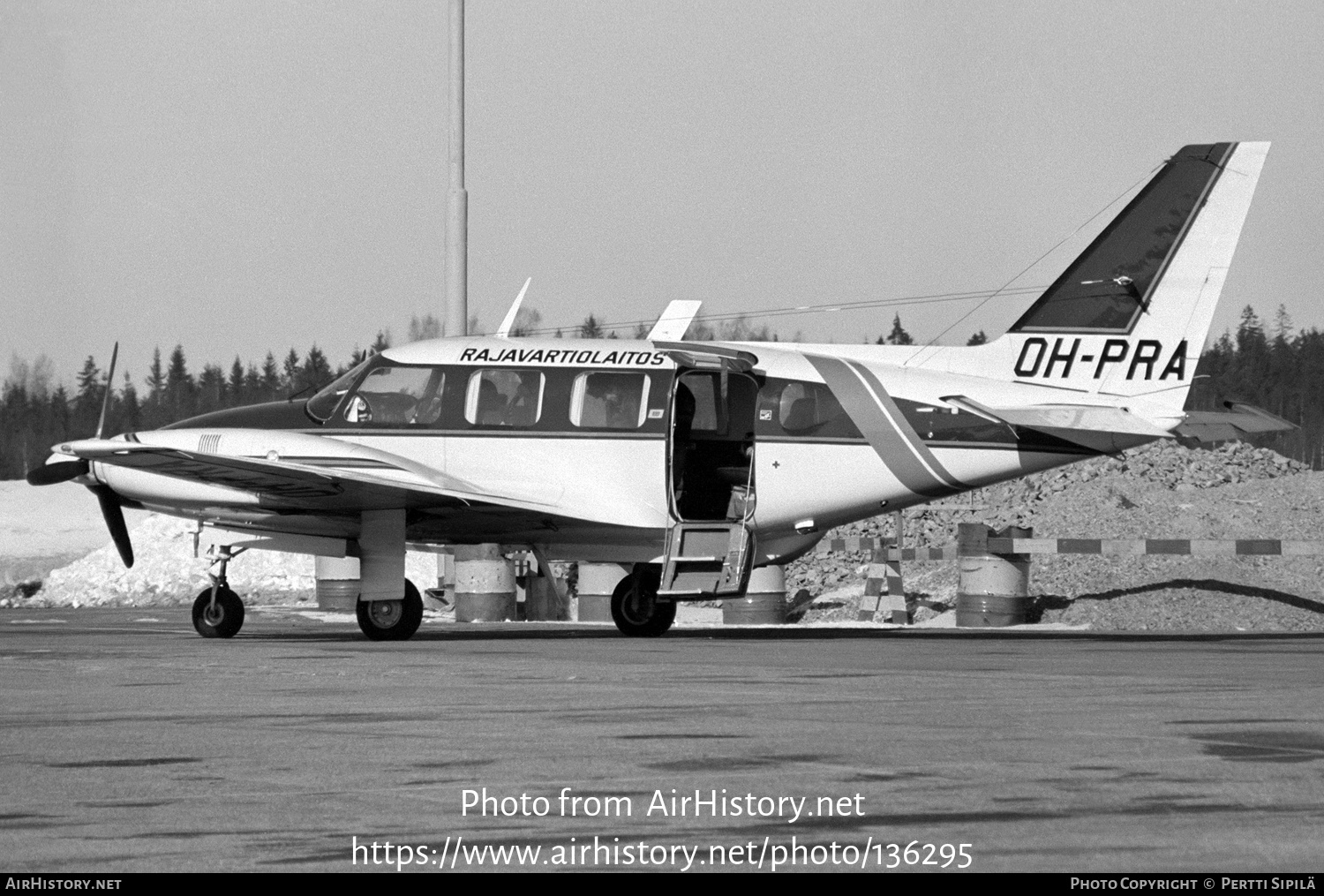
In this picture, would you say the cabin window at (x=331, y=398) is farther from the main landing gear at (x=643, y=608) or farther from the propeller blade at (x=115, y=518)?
the main landing gear at (x=643, y=608)

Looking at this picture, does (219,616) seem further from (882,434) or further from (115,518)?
(882,434)

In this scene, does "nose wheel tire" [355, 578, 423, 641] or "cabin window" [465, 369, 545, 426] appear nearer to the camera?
"nose wheel tire" [355, 578, 423, 641]

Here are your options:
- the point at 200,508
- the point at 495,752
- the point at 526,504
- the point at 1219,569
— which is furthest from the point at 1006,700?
the point at 1219,569

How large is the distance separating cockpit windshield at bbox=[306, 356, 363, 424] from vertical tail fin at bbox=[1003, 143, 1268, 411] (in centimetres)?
747

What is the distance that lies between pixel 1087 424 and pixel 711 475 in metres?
3.93

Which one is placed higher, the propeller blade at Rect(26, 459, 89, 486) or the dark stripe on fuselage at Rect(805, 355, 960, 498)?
the dark stripe on fuselage at Rect(805, 355, 960, 498)

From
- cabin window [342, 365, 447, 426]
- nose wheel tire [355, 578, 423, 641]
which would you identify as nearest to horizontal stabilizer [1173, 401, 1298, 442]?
cabin window [342, 365, 447, 426]

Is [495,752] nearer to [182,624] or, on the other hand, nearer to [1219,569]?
[182,624]

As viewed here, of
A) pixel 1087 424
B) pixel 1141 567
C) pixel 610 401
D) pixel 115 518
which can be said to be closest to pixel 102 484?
pixel 115 518

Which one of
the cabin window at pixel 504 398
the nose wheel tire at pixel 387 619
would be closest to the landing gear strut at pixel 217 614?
the nose wheel tire at pixel 387 619

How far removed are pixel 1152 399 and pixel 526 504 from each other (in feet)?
22.0

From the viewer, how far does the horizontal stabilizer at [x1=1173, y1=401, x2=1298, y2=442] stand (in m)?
17.7

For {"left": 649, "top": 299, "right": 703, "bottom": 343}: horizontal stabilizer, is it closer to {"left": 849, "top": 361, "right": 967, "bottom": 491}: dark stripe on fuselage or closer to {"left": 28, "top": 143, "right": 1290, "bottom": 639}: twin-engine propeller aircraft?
{"left": 28, "top": 143, "right": 1290, "bottom": 639}: twin-engine propeller aircraft

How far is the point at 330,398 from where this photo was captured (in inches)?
755
